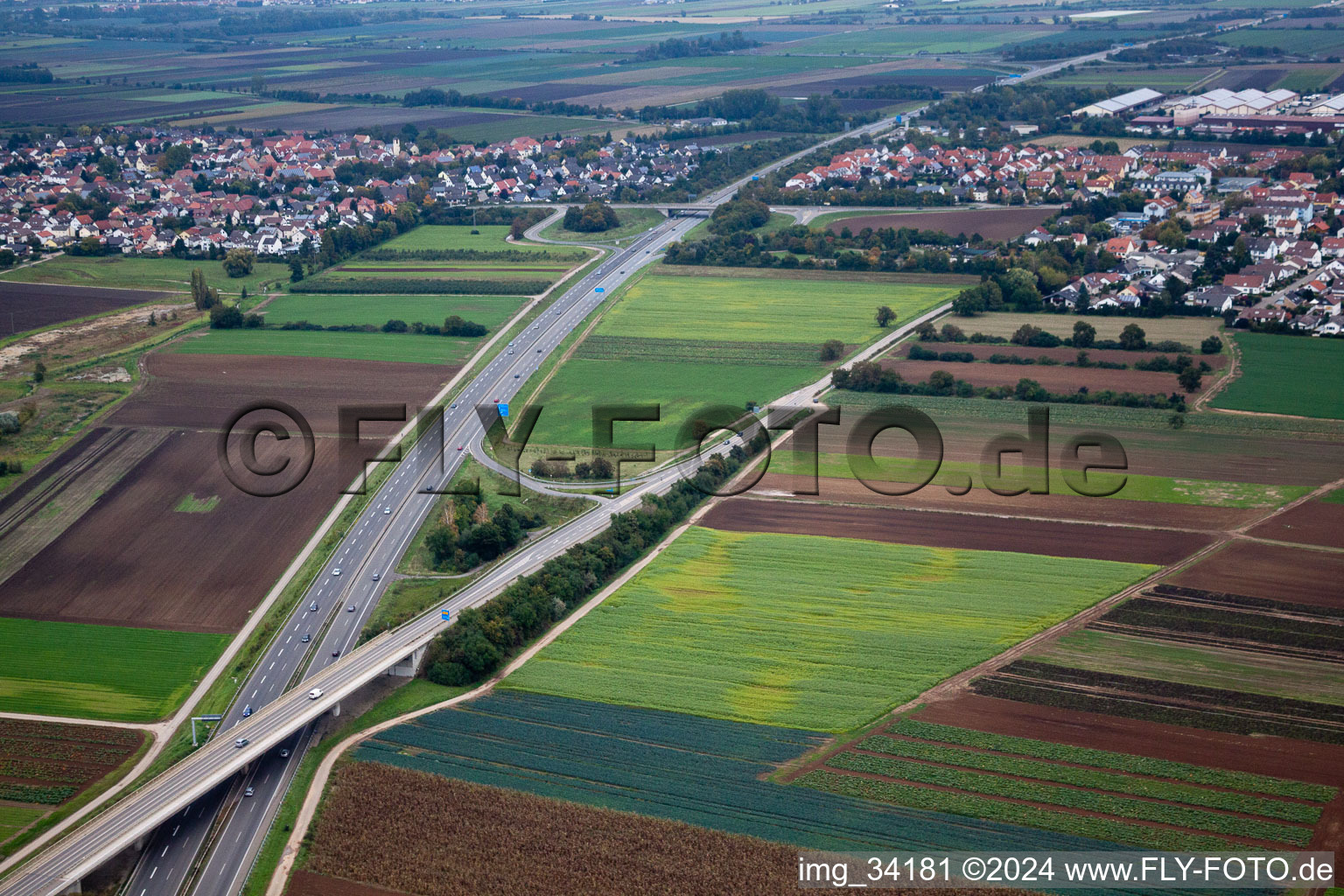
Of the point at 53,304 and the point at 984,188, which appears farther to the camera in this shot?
the point at 984,188

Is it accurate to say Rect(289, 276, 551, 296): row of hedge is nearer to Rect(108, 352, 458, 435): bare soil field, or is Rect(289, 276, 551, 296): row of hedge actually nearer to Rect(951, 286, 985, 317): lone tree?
Rect(108, 352, 458, 435): bare soil field

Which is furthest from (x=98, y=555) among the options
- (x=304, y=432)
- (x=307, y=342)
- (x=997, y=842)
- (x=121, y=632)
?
(x=997, y=842)

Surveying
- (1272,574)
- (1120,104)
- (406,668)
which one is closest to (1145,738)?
(1272,574)

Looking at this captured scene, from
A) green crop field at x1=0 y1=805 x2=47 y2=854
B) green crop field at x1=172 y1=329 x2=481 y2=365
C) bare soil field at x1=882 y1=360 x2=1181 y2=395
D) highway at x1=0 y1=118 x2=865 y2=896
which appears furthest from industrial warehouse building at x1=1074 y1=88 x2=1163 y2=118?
green crop field at x1=0 y1=805 x2=47 y2=854

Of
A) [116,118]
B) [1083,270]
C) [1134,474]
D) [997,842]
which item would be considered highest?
[116,118]

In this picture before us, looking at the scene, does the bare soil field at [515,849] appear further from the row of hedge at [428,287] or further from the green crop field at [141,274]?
the green crop field at [141,274]

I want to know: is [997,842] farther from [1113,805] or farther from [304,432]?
[304,432]

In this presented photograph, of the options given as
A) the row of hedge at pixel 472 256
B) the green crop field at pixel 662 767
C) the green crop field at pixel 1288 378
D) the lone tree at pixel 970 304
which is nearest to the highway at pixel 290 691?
the green crop field at pixel 662 767

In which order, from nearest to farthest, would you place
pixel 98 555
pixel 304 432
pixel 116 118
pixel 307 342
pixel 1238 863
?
pixel 1238 863 < pixel 98 555 < pixel 304 432 < pixel 307 342 < pixel 116 118
